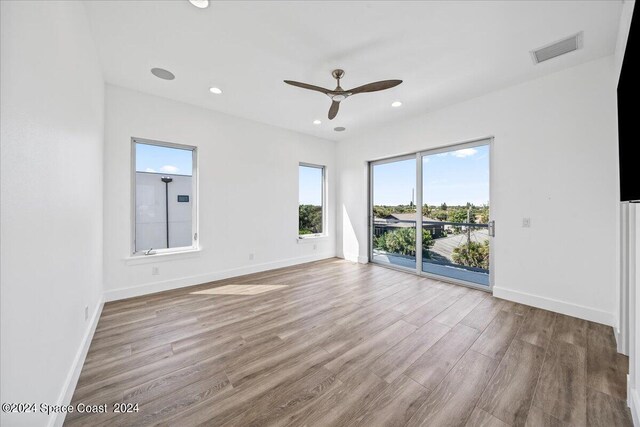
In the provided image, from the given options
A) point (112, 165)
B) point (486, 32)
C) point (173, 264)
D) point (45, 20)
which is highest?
point (486, 32)

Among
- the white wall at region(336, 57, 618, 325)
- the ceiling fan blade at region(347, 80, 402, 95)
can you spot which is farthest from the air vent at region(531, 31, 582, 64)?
the ceiling fan blade at region(347, 80, 402, 95)

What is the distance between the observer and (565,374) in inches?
69.9

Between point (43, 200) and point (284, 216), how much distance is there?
3761 millimetres

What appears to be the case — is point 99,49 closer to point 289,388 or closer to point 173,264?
point 173,264

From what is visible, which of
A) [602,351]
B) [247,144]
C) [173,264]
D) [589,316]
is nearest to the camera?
[602,351]

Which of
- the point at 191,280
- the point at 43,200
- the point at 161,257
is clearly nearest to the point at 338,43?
the point at 43,200

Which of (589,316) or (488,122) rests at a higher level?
(488,122)

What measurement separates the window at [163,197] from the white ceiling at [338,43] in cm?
86

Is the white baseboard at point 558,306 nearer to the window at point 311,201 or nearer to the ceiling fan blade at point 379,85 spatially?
the ceiling fan blade at point 379,85

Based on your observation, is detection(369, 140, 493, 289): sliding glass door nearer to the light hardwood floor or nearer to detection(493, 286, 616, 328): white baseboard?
detection(493, 286, 616, 328): white baseboard

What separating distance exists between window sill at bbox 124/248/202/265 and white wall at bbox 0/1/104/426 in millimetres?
1298

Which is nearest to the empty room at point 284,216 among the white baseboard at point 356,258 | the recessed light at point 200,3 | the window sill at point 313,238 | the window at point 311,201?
the recessed light at point 200,3

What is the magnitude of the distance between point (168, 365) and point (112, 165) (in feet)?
8.98

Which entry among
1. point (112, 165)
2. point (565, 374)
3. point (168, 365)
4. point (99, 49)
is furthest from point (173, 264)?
point (565, 374)
